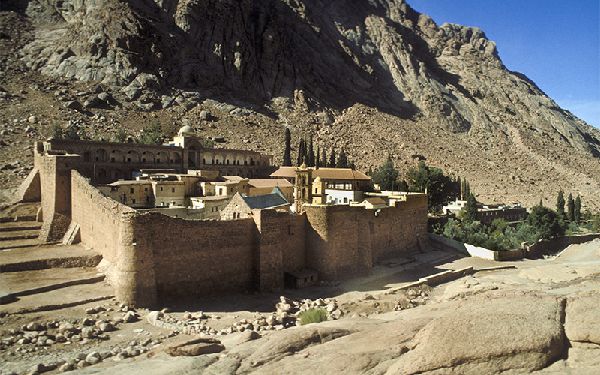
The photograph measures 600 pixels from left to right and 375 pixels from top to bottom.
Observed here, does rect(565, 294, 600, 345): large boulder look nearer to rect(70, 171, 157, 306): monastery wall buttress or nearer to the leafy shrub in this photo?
the leafy shrub

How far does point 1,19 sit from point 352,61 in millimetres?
50181

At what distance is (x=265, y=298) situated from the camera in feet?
58.2

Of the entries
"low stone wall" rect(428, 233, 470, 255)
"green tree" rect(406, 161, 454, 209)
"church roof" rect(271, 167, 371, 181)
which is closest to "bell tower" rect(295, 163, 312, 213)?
"church roof" rect(271, 167, 371, 181)

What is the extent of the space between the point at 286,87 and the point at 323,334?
199ft

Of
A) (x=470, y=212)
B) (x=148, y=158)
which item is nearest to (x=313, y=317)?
(x=148, y=158)

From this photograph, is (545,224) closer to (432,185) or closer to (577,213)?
(432,185)

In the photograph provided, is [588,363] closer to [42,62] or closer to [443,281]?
[443,281]

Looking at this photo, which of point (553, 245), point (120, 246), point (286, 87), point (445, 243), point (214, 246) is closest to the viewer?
point (120, 246)

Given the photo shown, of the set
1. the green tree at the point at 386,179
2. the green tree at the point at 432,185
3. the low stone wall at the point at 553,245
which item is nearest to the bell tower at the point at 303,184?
the low stone wall at the point at 553,245

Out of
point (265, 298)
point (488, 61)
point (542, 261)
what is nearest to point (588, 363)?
point (265, 298)

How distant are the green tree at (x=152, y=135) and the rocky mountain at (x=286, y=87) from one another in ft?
5.83

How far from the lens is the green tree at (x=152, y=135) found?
40.7m

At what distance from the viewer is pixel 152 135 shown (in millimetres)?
42656

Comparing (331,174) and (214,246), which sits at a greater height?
(331,174)
